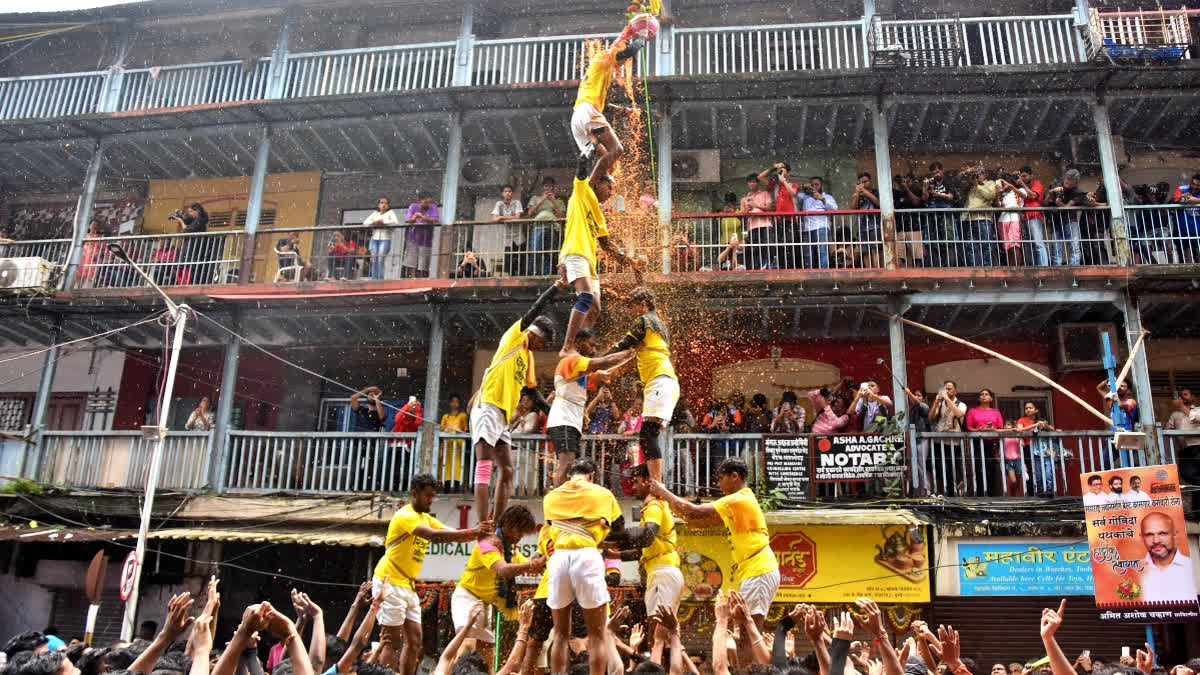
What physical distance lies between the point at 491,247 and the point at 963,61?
9.75 m

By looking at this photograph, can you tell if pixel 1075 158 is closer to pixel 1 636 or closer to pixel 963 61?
pixel 963 61

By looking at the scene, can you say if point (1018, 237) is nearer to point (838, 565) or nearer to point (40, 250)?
point (838, 565)

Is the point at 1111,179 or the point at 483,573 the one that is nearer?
the point at 483,573

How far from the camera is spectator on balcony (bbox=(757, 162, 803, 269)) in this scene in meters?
15.9

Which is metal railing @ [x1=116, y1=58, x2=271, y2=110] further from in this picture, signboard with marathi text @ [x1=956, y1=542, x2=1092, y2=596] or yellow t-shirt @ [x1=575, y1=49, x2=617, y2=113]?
signboard with marathi text @ [x1=956, y1=542, x2=1092, y2=596]

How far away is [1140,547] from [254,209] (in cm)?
1519

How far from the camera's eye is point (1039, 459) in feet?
46.5

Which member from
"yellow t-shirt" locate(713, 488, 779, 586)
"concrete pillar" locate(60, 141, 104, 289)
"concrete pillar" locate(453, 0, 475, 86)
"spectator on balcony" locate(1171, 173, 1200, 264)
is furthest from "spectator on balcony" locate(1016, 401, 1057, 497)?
"concrete pillar" locate(60, 141, 104, 289)

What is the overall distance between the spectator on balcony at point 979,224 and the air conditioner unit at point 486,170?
8641 mm

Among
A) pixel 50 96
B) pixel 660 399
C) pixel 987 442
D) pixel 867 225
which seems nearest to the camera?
pixel 660 399

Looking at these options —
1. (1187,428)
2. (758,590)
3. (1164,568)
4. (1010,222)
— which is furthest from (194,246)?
(1187,428)

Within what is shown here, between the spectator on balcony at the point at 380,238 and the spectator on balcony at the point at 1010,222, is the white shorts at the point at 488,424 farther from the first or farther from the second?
the spectator on balcony at the point at 1010,222

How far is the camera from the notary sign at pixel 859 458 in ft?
45.5

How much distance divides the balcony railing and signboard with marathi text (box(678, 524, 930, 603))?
671mm
